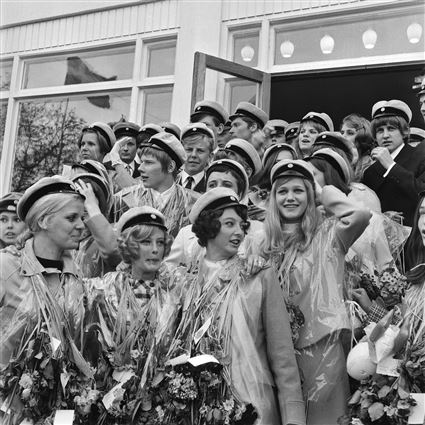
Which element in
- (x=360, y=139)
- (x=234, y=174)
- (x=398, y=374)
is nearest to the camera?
(x=398, y=374)

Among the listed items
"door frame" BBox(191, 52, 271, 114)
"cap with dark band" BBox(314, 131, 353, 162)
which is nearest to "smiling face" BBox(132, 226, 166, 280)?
"cap with dark band" BBox(314, 131, 353, 162)

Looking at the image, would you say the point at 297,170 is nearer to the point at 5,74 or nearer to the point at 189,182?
the point at 189,182

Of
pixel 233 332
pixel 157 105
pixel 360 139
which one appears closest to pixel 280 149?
pixel 360 139

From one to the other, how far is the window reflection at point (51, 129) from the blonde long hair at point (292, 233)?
23.0 ft

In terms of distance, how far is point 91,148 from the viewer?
710 centimetres

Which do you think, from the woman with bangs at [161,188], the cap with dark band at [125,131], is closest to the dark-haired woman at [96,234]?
the woman with bangs at [161,188]

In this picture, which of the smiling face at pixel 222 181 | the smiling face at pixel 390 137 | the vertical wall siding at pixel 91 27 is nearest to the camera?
the smiling face at pixel 222 181

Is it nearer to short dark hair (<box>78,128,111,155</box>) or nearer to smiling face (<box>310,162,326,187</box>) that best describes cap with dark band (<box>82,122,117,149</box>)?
short dark hair (<box>78,128,111,155</box>)

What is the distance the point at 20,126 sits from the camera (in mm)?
12281

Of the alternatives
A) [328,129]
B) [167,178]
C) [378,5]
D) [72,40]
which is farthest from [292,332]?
[72,40]

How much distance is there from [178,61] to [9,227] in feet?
16.2

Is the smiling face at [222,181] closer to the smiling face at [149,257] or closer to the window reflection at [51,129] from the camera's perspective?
the smiling face at [149,257]

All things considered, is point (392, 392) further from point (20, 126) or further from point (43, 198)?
point (20, 126)

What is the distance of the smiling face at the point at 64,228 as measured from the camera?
13.8 ft
